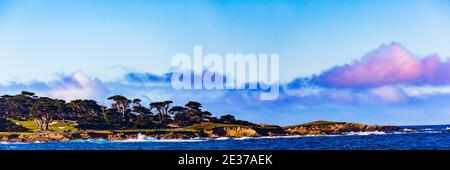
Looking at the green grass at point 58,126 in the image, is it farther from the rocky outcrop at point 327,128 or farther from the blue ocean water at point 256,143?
the rocky outcrop at point 327,128

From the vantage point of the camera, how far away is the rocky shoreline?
16.2m

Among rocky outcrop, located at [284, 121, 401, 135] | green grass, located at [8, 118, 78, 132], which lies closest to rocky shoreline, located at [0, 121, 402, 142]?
rocky outcrop, located at [284, 121, 401, 135]

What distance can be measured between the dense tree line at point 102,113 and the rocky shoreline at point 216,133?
0.30m

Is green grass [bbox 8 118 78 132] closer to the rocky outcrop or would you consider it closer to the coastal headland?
the coastal headland

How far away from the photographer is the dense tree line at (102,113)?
15.5 m

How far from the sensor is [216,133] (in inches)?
683

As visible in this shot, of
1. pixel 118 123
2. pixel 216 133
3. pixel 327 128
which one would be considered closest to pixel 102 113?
pixel 118 123

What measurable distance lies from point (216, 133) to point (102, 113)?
3478 millimetres

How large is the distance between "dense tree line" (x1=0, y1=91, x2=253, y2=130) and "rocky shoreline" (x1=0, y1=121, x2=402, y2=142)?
0.98 ft
